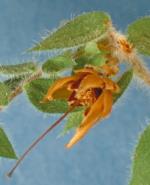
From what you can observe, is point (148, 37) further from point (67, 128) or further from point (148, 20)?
point (67, 128)

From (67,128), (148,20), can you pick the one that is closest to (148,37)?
(148,20)

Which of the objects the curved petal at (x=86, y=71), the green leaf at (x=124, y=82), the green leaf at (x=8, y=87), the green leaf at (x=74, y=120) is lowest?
the green leaf at (x=74, y=120)

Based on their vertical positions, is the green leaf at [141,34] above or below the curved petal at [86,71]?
above

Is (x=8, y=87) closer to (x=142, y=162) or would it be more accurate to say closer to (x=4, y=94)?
(x=4, y=94)

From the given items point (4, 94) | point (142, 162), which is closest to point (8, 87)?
point (4, 94)
